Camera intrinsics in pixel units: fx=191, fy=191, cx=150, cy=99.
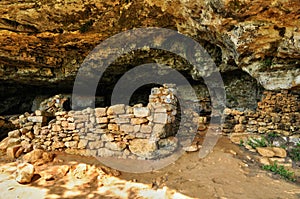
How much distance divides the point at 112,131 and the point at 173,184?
206 centimetres

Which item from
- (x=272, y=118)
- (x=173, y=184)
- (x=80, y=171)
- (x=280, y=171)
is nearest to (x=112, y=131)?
(x=80, y=171)

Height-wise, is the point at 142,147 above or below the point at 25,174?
above

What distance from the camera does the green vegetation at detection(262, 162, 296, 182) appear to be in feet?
12.3

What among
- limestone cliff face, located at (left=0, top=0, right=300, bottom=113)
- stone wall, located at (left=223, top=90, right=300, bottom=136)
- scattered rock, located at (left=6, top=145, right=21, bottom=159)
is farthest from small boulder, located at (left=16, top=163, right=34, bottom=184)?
stone wall, located at (left=223, top=90, right=300, bottom=136)

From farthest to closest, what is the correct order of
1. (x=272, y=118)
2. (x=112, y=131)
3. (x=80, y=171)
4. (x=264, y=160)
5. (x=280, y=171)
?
(x=272, y=118)
(x=112, y=131)
(x=264, y=160)
(x=280, y=171)
(x=80, y=171)

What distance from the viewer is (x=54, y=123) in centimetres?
498

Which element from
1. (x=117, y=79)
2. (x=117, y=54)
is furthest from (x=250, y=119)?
(x=117, y=79)

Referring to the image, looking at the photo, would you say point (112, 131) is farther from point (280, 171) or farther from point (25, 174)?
point (280, 171)

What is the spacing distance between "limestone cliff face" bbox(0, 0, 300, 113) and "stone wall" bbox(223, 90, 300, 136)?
0.50 m

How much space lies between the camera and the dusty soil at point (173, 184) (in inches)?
120

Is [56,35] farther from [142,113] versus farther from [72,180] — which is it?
[72,180]

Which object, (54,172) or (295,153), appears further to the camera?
(295,153)

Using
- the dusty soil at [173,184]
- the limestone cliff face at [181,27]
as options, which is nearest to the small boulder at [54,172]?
the dusty soil at [173,184]

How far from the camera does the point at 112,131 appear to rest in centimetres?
473
